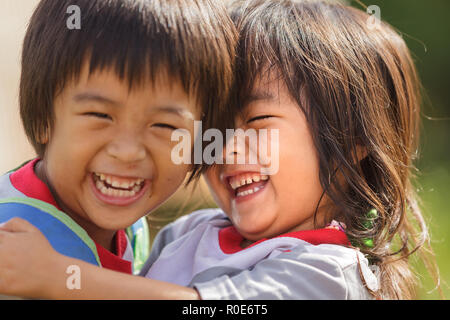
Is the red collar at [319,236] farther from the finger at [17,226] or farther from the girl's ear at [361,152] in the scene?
the finger at [17,226]

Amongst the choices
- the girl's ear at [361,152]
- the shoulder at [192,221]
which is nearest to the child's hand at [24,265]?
the shoulder at [192,221]

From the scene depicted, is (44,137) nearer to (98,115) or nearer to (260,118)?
(98,115)

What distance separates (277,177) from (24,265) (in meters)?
0.73

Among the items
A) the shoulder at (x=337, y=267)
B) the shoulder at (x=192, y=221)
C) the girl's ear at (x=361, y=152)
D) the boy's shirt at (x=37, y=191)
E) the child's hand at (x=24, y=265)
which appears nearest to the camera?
the child's hand at (x=24, y=265)

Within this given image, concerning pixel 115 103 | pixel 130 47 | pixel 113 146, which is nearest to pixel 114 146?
pixel 113 146

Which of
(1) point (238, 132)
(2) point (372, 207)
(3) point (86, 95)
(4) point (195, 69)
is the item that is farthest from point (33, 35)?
(2) point (372, 207)

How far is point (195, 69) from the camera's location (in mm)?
1391

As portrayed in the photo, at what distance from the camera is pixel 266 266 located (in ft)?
4.40

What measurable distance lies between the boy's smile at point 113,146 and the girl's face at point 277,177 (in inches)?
7.4

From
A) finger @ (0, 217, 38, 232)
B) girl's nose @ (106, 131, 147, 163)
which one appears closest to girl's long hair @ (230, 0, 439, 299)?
girl's nose @ (106, 131, 147, 163)

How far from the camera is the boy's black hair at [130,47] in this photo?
4.31 ft

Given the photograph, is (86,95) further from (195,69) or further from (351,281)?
(351,281)
